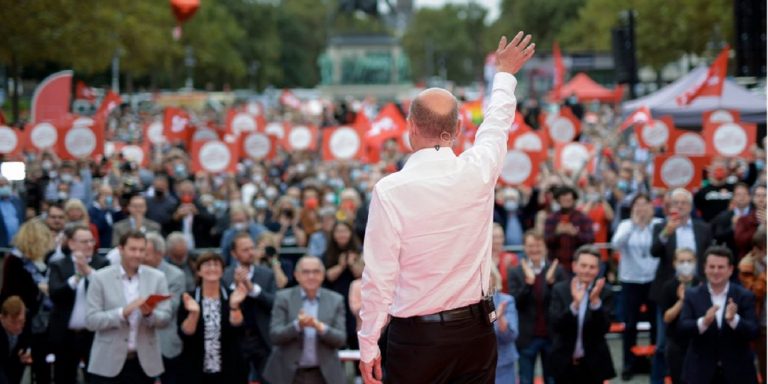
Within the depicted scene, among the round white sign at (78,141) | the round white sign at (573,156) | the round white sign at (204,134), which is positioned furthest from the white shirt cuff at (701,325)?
the round white sign at (204,134)

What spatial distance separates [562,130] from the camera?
21.9 metres

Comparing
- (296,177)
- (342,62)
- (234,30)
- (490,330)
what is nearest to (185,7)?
(296,177)

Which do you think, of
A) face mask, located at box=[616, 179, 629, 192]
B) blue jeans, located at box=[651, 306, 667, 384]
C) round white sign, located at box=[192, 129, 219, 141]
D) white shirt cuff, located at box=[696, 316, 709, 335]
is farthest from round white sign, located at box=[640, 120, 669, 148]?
white shirt cuff, located at box=[696, 316, 709, 335]

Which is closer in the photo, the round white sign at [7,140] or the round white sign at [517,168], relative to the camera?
the round white sign at [517,168]

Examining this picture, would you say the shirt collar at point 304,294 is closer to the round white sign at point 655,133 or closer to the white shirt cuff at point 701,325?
the white shirt cuff at point 701,325

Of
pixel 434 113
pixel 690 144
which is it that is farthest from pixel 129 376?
pixel 690 144

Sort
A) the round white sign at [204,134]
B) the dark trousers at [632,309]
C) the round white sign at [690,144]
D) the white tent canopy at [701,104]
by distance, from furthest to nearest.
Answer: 1. the round white sign at [204,134]
2. the white tent canopy at [701,104]
3. the round white sign at [690,144]
4. the dark trousers at [632,309]

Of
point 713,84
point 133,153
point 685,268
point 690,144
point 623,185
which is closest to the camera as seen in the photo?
point 685,268

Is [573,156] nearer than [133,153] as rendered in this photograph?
Yes

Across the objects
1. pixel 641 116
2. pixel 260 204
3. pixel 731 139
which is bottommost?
pixel 260 204

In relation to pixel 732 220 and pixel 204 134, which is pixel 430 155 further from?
pixel 204 134

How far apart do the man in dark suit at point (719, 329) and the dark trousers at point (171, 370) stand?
3.42m

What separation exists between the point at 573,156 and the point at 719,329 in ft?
37.3

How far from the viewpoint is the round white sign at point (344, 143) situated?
20.5 meters
